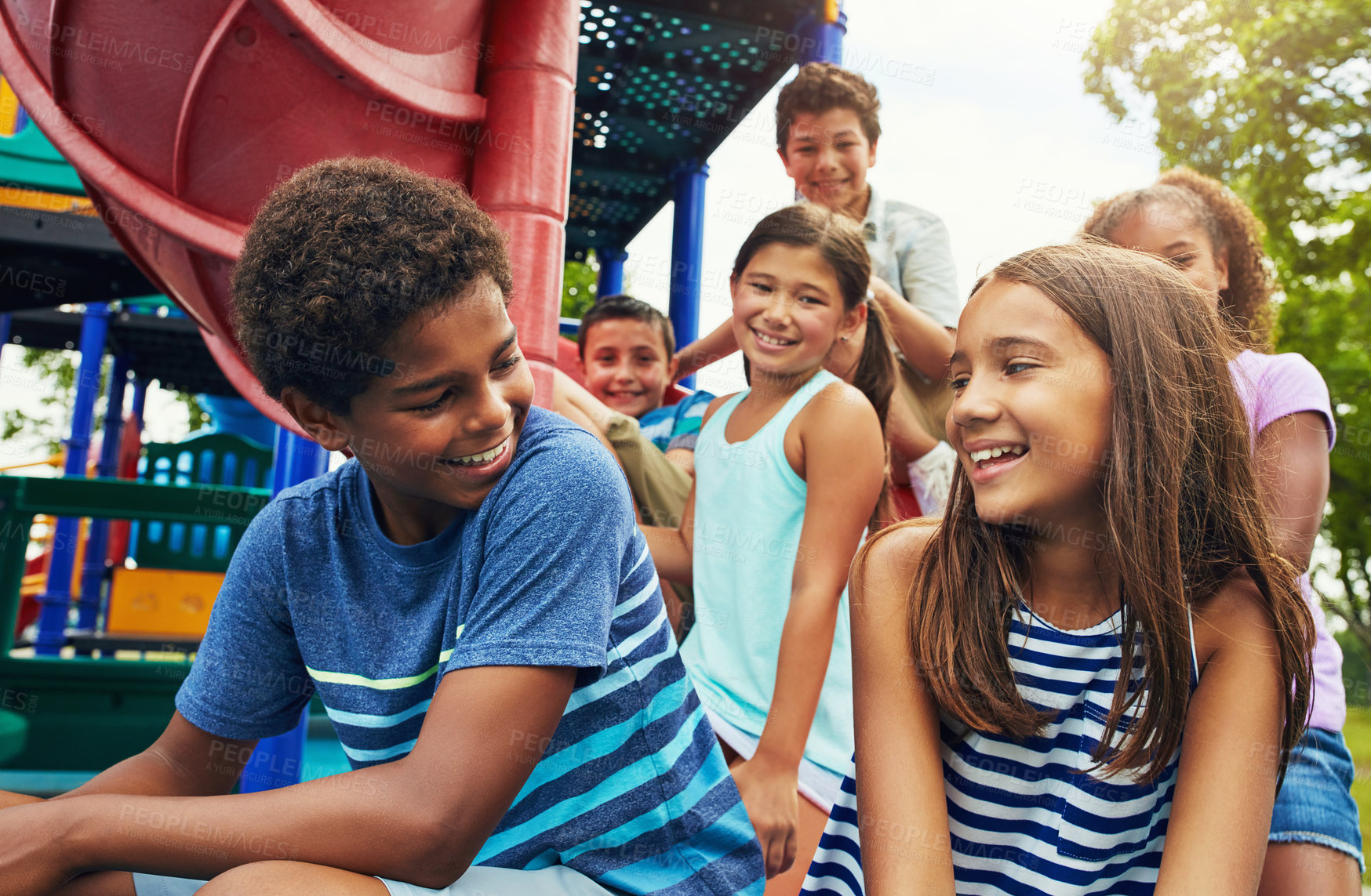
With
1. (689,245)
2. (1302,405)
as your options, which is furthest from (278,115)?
(689,245)

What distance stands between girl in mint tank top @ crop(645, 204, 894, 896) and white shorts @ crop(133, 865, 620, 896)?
62 cm

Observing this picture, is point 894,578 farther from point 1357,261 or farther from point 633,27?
point 1357,261

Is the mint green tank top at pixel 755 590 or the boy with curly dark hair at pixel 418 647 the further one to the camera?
the mint green tank top at pixel 755 590

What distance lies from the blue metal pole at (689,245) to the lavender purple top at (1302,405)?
109 inches

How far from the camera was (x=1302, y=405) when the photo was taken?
6.31ft

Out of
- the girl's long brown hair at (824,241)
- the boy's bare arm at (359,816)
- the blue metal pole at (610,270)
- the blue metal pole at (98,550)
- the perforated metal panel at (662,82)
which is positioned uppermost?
the perforated metal panel at (662,82)

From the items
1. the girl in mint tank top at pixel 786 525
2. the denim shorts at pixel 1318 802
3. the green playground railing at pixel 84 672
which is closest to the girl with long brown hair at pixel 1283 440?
the denim shorts at pixel 1318 802

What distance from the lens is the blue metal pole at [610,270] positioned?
556 cm

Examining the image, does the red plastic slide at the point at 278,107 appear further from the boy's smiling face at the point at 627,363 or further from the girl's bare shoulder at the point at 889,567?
the boy's smiling face at the point at 627,363

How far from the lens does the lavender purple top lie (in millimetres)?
1782

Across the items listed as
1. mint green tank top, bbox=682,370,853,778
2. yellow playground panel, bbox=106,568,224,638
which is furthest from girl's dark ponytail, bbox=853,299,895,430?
yellow playground panel, bbox=106,568,224,638

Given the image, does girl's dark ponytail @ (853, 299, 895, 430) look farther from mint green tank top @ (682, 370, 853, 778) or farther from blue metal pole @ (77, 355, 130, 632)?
blue metal pole @ (77, 355, 130, 632)

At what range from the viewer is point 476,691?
3.58 feet

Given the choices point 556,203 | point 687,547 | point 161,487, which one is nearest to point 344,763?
point 161,487
